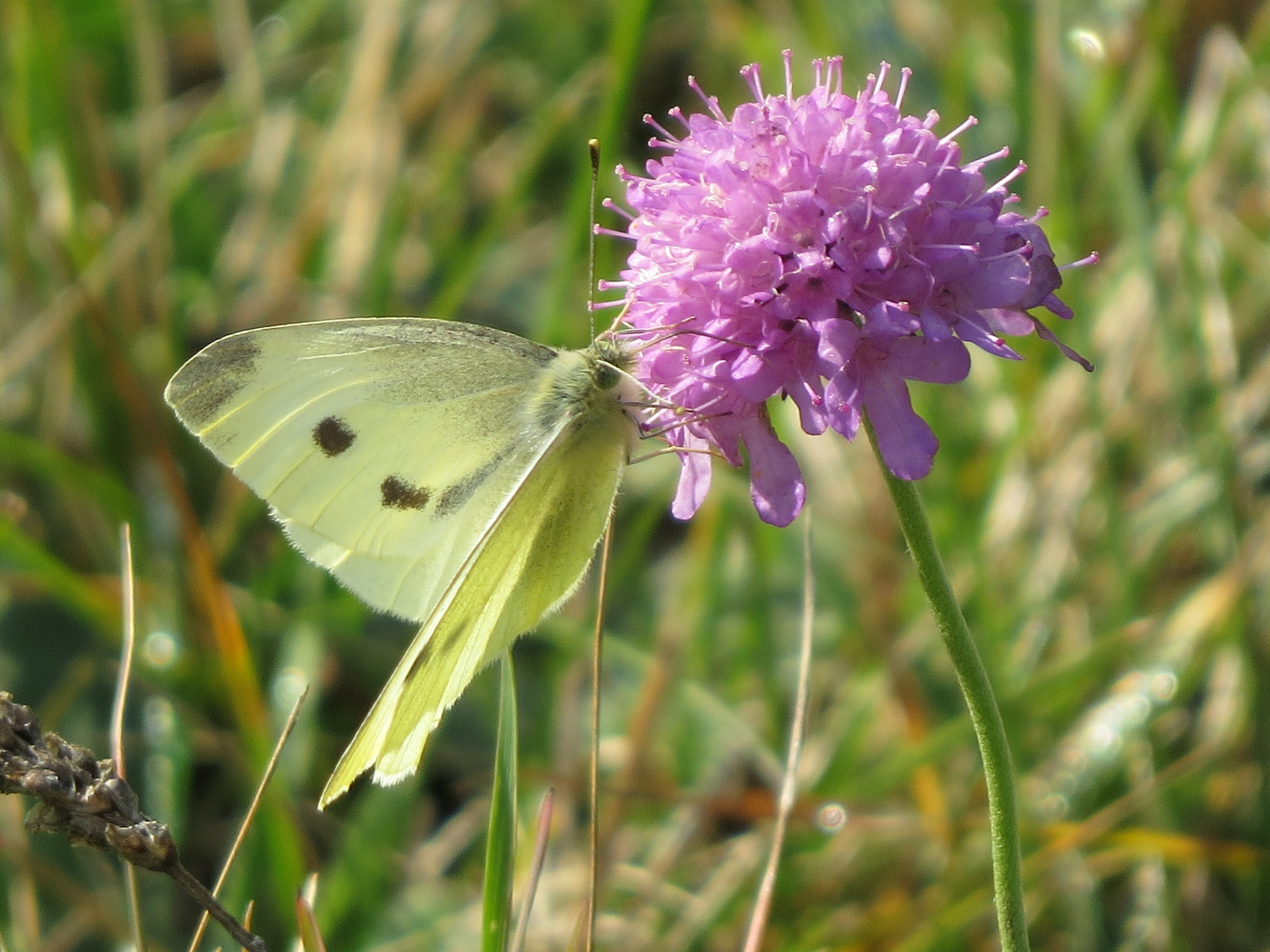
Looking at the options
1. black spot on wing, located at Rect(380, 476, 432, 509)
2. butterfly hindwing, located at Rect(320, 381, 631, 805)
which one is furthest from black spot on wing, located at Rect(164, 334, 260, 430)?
butterfly hindwing, located at Rect(320, 381, 631, 805)

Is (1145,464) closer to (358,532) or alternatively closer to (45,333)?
(358,532)

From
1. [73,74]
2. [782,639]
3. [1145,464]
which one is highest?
[73,74]

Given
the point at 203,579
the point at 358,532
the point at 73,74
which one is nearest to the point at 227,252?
the point at 73,74

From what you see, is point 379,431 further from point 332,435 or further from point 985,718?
point 985,718

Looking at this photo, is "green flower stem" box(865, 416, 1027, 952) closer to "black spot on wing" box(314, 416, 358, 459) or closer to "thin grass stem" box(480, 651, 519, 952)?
"thin grass stem" box(480, 651, 519, 952)

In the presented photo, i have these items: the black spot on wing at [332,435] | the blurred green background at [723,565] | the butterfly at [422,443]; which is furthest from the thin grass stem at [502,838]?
the blurred green background at [723,565]

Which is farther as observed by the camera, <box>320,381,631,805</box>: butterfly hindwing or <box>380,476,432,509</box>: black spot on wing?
<box>380,476,432,509</box>: black spot on wing
